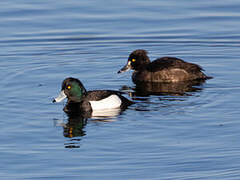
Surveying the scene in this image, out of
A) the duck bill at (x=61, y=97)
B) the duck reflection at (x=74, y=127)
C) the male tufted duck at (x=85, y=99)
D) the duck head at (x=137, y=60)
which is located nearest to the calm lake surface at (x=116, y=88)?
the duck reflection at (x=74, y=127)

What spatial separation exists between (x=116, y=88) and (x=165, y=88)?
1318 mm

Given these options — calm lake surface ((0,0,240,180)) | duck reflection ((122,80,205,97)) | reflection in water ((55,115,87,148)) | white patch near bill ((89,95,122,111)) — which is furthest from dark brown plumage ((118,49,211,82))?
reflection in water ((55,115,87,148))

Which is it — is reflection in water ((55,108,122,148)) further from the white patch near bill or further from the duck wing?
the duck wing

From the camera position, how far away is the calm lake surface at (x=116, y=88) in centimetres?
1118

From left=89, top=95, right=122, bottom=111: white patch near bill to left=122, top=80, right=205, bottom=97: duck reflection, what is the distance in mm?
1401

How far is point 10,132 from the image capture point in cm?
1301

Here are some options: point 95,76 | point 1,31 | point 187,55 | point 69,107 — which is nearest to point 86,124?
point 69,107

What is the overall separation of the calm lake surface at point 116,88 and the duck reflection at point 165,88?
29 centimetres

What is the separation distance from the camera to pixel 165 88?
17203 millimetres

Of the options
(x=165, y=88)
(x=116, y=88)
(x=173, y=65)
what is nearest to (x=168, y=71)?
(x=173, y=65)

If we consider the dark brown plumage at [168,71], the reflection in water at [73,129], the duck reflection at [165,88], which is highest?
the dark brown plumage at [168,71]

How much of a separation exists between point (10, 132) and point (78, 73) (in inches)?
207

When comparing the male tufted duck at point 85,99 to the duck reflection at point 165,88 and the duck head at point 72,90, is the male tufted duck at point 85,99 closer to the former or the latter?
the duck head at point 72,90

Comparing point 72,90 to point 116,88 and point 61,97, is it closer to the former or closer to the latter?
point 61,97
